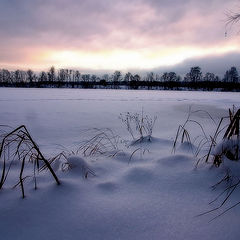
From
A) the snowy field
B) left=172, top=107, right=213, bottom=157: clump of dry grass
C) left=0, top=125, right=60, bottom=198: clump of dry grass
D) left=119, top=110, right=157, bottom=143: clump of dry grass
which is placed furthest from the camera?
left=119, top=110, right=157, bottom=143: clump of dry grass

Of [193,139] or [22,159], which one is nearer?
A: [22,159]

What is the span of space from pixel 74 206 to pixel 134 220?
0.38m

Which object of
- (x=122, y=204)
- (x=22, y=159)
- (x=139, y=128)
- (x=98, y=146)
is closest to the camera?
(x=122, y=204)

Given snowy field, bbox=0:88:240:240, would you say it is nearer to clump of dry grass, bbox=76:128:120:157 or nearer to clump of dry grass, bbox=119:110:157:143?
clump of dry grass, bbox=76:128:120:157

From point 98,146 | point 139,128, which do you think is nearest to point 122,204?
point 98,146

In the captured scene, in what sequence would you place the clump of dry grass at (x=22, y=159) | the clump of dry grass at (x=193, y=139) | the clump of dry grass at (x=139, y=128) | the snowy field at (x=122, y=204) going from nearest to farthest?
the snowy field at (x=122, y=204)
the clump of dry grass at (x=22, y=159)
the clump of dry grass at (x=193, y=139)
the clump of dry grass at (x=139, y=128)

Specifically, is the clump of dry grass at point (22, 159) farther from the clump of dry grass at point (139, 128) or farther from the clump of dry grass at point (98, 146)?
the clump of dry grass at point (139, 128)

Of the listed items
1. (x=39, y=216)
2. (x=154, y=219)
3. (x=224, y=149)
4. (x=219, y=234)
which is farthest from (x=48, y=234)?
(x=224, y=149)

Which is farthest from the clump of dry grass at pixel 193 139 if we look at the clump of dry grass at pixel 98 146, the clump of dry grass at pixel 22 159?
the clump of dry grass at pixel 22 159

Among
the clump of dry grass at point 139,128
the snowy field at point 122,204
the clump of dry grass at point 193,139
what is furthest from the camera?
the clump of dry grass at point 139,128

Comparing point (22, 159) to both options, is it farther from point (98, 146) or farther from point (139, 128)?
point (139, 128)

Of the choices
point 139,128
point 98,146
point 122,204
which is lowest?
point 98,146

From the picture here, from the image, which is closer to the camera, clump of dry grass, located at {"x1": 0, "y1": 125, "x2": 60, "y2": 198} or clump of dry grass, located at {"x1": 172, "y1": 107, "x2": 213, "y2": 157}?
clump of dry grass, located at {"x1": 0, "y1": 125, "x2": 60, "y2": 198}

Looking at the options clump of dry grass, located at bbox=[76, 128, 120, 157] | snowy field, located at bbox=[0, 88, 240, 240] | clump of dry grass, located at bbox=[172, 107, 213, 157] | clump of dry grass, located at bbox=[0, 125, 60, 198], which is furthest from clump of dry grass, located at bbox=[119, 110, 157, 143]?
clump of dry grass, located at bbox=[0, 125, 60, 198]
